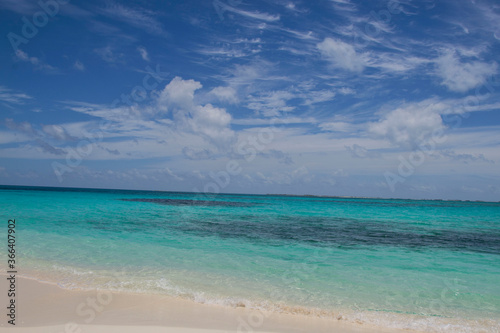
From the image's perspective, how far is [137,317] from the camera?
19.6 feet

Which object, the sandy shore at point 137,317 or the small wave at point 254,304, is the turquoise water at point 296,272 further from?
the sandy shore at point 137,317

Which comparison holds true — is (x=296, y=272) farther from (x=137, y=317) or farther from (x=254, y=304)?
(x=137, y=317)

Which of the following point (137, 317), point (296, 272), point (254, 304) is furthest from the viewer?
point (296, 272)

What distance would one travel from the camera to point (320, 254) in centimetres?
1218

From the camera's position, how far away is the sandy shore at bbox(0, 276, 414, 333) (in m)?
5.41

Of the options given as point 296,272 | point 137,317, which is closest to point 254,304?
point 137,317

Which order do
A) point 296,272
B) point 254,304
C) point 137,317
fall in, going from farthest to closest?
point 296,272
point 254,304
point 137,317

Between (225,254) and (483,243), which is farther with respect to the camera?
(483,243)

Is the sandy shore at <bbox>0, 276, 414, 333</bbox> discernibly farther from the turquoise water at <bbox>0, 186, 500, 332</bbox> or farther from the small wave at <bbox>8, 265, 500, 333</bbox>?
the turquoise water at <bbox>0, 186, 500, 332</bbox>

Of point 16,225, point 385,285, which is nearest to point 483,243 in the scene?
point 385,285

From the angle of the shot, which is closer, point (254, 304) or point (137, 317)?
point (137, 317)

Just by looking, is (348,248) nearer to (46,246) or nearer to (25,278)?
(25,278)

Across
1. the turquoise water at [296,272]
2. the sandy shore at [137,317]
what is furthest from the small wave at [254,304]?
the sandy shore at [137,317]

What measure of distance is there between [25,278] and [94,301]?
304cm
